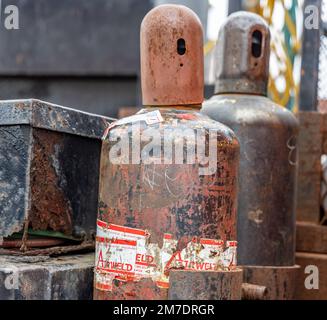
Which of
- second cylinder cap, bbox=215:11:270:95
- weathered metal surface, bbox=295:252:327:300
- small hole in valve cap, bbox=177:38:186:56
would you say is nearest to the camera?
small hole in valve cap, bbox=177:38:186:56

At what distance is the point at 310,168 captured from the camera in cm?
310

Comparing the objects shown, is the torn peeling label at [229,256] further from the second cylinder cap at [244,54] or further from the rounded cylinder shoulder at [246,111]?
the second cylinder cap at [244,54]

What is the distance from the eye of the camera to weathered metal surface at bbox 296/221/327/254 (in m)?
3.02

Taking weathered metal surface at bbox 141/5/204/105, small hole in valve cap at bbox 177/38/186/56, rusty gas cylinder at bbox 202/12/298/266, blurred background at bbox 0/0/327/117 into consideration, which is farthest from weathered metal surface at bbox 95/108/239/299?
blurred background at bbox 0/0/327/117

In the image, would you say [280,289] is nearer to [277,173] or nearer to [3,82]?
[277,173]

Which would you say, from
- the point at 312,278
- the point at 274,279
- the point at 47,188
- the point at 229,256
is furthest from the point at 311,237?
the point at 47,188

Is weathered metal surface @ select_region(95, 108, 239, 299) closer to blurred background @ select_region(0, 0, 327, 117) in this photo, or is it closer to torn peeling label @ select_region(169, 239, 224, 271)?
A: torn peeling label @ select_region(169, 239, 224, 271)

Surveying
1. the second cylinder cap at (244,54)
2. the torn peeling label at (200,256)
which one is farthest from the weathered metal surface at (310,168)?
the torn peeling label at (200,256)

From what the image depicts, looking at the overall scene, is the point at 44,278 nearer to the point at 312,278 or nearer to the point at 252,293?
the point at 252,293

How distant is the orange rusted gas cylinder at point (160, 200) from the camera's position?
1.95 meters

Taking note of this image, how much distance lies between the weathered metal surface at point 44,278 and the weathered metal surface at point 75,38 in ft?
8.40

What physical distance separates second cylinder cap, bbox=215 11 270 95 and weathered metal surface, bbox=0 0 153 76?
5.58ft
